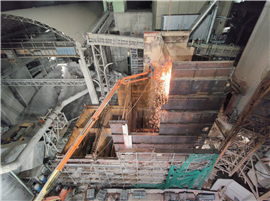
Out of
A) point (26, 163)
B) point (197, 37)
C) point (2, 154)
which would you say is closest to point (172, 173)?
point (26, 163)

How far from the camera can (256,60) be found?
23.9 feet

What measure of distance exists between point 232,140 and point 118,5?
14005mm

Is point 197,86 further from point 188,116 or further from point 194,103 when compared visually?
point 188,116

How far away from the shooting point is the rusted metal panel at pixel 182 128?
7.00 m

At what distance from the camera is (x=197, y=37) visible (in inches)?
456

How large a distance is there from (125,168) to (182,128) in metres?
4.25

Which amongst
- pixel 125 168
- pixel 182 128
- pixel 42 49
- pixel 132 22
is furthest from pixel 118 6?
pixel 125 168

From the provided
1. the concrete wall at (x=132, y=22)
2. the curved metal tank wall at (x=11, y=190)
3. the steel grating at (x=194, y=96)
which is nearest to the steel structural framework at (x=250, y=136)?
the steel grating at (x=194, y=96)

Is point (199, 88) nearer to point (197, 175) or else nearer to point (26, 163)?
point (197, 175)

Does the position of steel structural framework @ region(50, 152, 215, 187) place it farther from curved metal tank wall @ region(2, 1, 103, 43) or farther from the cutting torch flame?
curved metal tank wall @ region(2, 1, 103, 43)

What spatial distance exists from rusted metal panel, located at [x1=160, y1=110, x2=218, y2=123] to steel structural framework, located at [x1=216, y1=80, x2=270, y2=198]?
1594 mm

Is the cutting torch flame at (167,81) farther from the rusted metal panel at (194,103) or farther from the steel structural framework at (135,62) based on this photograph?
the steel structural framework at (135,62)

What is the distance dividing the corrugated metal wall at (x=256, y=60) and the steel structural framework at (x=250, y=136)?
105cm

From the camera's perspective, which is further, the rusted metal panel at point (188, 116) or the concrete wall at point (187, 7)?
the concrete wall at point (187, 7)
